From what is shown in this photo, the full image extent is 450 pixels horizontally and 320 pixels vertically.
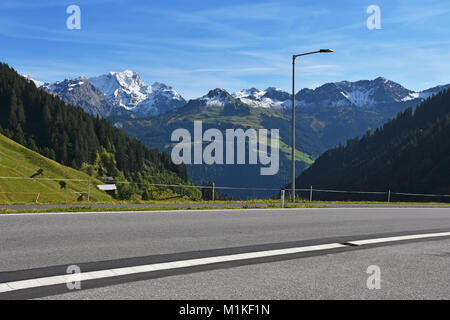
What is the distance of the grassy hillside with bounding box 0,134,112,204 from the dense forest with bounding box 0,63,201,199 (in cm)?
1556

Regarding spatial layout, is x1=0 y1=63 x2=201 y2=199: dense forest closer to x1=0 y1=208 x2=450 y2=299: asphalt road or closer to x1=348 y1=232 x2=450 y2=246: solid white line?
x1=0 y1=208 x2=450 y2=299: asphalt road

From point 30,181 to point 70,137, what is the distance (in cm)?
5225

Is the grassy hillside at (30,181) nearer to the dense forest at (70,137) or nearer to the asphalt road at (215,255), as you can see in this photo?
the dense forest at (70,137)

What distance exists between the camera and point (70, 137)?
6481 inches

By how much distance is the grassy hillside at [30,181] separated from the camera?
104137mm

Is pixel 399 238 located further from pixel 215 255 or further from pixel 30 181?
pixel 30 181

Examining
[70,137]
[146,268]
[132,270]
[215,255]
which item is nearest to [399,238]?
[215,255]

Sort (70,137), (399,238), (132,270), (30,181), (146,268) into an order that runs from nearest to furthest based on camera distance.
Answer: (132,270) → (146,268) → (399,238) → (30,181) → (70,137)

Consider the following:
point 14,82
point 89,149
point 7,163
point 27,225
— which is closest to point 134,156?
point 89,149

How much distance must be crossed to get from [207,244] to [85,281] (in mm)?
3561

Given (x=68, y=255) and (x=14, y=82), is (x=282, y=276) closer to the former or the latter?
(x=68, y=255)

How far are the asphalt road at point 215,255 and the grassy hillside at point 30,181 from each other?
87297mm

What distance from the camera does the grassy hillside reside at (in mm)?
104137
